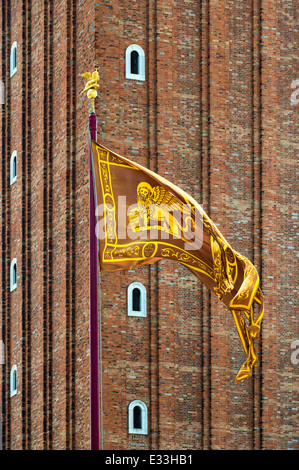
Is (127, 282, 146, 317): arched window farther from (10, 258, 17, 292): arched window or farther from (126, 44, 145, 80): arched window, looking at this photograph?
(10, 258, 17, 292): arched window

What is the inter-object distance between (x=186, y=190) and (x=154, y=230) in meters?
12.6

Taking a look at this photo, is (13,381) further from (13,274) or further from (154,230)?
(154,230)

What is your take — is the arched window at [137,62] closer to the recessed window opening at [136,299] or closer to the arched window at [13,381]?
the recessed window opening at [136,299]

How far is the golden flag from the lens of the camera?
968 inches

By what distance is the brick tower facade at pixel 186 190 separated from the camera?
3647 cm

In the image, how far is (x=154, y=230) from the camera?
82.0 feet

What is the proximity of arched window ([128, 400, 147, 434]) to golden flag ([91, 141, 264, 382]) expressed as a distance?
1103cm

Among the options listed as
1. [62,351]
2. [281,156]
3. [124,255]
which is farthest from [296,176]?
[124,255]

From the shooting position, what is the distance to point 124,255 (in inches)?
968

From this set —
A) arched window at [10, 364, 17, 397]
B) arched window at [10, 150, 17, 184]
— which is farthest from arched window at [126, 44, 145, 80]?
arched window at [10, 364, 17, 397]

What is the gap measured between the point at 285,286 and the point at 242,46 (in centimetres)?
576

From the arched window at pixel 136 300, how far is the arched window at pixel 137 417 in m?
1.93
